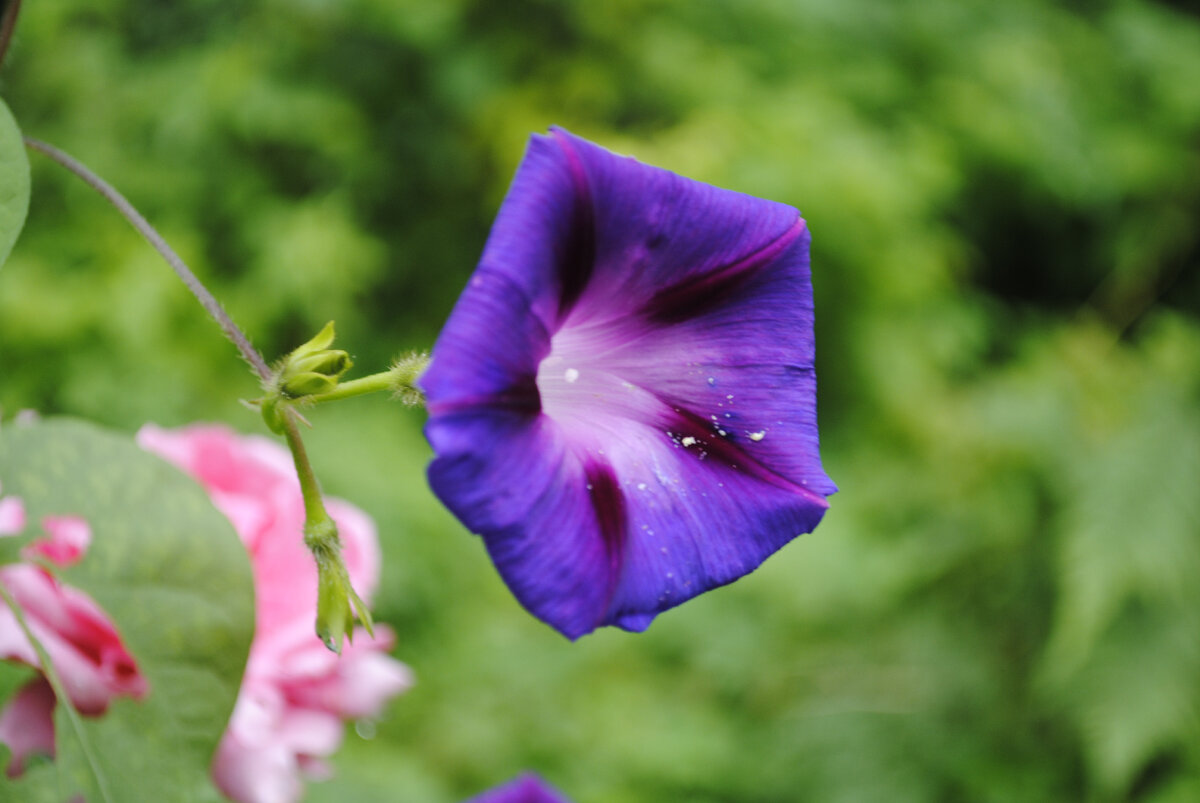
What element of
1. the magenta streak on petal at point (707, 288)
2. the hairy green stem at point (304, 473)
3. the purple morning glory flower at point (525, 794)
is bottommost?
the purple morning glory flower at point (525, 794)

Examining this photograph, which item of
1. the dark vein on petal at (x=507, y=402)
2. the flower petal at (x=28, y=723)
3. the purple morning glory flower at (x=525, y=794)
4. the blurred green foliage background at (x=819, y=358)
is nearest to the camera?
the dark vein on petal at (x=507, y=402)

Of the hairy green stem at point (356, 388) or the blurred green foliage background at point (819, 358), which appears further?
the blurred green foliage background at point (819, 358)

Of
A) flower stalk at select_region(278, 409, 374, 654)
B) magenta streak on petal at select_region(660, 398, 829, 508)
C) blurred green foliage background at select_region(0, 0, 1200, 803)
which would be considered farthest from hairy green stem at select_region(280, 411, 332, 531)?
Result: blurred green foliage background at select_region(0, 0, 1200, 803)

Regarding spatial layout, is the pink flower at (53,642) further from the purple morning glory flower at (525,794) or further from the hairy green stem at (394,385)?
the purple morning glory flower at (525,794)

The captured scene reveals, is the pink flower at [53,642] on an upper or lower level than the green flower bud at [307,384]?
lower

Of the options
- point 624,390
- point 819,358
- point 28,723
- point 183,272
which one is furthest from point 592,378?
point 819,358

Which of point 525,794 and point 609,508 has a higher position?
point 609,508

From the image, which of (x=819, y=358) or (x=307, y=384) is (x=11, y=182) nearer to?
(x=307, y=384)

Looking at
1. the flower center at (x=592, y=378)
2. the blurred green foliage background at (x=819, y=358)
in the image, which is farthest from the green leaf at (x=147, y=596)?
the blurred green foliage background at (x=819, y=358)
